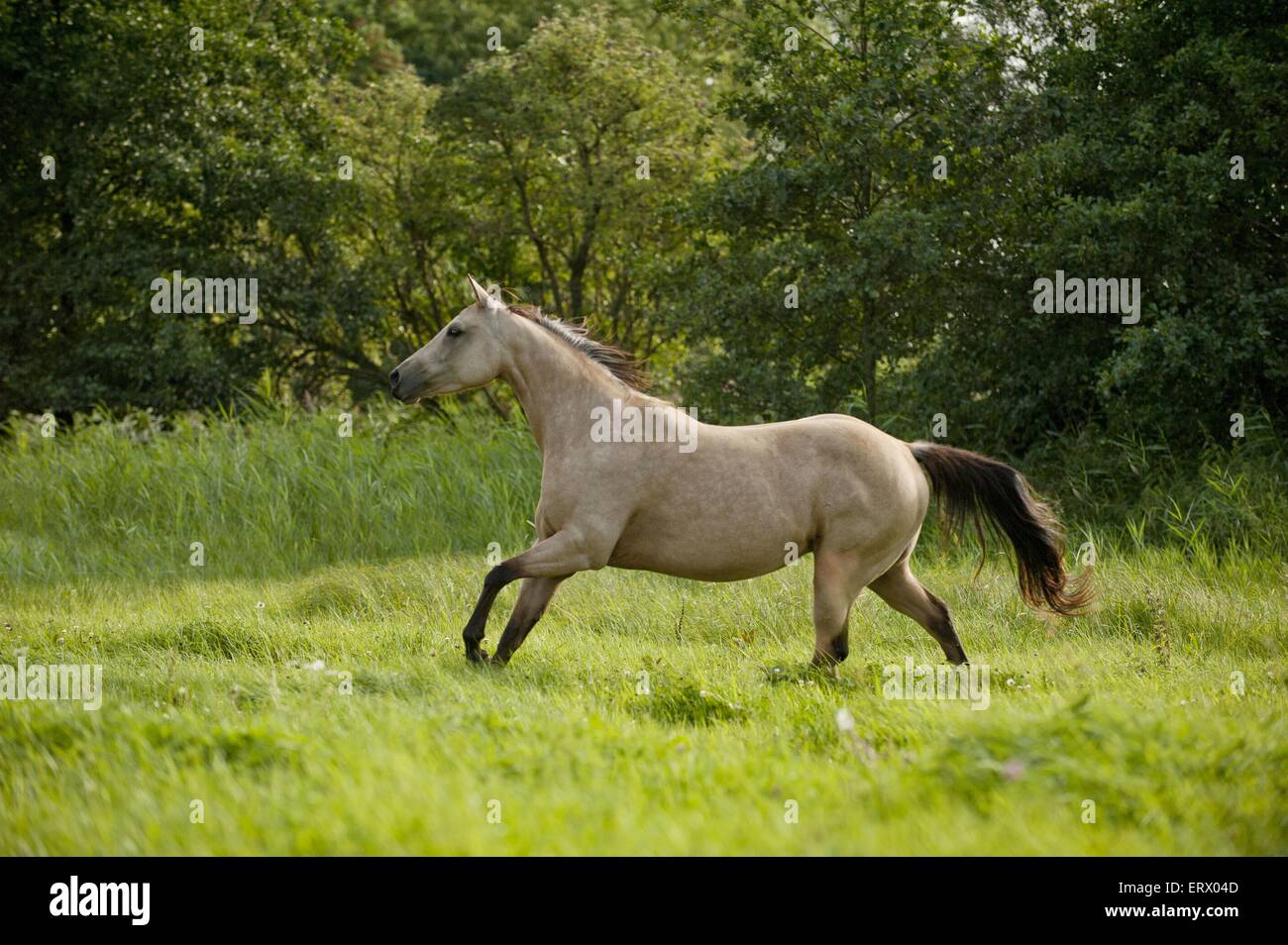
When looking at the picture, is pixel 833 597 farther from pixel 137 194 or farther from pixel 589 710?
pixel 137 194

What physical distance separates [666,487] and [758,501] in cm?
47

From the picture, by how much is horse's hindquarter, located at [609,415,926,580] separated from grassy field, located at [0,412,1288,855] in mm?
635

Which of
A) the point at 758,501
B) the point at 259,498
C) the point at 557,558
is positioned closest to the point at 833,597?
the point at 758,501

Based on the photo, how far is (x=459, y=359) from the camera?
20.9 feet

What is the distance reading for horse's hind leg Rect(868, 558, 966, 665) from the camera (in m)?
6.54

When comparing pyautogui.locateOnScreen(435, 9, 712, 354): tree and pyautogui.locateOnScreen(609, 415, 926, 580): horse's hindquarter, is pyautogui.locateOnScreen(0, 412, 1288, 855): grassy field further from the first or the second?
pyautogui.locateOnScreen(435, 9, 712, 354): tree

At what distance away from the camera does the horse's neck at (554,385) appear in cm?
629

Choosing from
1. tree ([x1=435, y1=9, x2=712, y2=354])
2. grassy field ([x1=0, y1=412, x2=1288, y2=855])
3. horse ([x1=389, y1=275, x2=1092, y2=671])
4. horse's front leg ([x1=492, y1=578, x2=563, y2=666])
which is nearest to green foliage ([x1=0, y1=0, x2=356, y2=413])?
tree ([x1=435, y1=9, x2=712, y2=354])

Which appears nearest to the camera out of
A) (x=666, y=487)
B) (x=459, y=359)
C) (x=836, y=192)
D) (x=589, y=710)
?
(x=589, y=710)

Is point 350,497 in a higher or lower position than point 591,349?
lower

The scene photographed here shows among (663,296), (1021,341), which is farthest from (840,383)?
(663,296)
